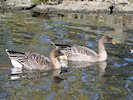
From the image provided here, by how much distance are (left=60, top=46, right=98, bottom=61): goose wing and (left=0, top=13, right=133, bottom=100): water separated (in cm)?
63

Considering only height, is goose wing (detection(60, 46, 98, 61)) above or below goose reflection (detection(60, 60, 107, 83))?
above

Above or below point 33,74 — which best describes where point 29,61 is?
above

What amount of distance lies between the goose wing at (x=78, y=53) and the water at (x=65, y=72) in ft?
2.08

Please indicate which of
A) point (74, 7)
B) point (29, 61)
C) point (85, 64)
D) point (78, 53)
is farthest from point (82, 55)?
point (74, 7)

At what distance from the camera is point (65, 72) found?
15.1 m

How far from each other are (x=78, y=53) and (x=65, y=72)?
2.54 metres

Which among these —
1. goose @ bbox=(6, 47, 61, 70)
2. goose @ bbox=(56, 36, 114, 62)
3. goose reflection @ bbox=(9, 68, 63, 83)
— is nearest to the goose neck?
goose @ bbox=(6, 47, 61, 70)

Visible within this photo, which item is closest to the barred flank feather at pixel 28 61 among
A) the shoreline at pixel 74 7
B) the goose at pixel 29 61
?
the goose at pixel 29 61

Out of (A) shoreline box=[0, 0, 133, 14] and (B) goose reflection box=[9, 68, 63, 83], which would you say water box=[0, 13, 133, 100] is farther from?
(A) shoreline box=[0, 0, 133, 14]

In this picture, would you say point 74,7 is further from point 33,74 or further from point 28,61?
point 33,74

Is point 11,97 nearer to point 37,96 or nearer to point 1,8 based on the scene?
point 37,96

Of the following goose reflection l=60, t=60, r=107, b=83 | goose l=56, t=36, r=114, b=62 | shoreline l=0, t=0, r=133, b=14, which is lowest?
shoreline l=0, t=0, r=133, b=14

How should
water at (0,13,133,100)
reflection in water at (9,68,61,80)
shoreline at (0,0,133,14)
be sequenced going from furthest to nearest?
1. shoreline at (0,0,133,14)
2. reflection in water at (9,68,61,80)
3. water at (0,13,133,100)

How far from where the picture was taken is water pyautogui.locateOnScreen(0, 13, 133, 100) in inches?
477
